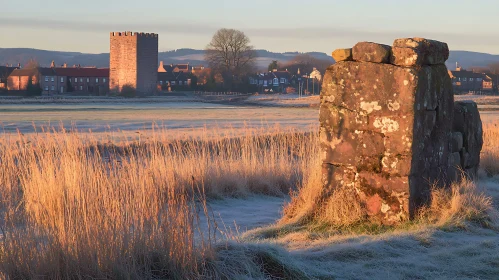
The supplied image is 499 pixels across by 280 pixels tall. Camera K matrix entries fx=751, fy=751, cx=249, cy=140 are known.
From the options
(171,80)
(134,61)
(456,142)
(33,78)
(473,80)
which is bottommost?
(171,80)

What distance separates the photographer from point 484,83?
398 ft

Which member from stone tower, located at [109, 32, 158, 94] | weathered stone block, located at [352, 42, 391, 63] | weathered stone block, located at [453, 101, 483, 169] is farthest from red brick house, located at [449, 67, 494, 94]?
weathered stone block, located at [352, 42, 391, 63]

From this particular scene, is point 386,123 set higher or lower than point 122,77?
higher

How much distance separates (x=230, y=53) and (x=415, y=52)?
99.0 m

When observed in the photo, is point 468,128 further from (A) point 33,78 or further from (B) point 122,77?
(A) point 33,78

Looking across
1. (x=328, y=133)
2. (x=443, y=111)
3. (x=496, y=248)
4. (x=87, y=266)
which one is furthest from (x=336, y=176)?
(x=87, y=266)

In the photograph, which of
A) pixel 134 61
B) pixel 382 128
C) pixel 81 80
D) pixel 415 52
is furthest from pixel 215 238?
pixel 81 80

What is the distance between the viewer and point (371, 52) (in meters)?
8.43

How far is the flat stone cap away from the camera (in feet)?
27.1

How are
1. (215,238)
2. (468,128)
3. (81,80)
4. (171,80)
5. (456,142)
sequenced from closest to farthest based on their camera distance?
(215,238) → (456,142) → (468,128) → (81,80) → (171,80)

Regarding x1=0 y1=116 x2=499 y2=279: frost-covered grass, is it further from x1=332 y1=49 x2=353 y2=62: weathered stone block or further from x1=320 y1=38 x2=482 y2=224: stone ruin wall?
x1=332 y1=49 x2=353 y2=62: weathered stone block

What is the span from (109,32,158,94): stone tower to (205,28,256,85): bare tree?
28.8 feet

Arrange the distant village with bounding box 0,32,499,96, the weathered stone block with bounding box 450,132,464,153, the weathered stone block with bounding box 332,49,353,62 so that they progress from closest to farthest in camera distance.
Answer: the weathered stone block with bounding box 332,49,353,62 → the weathered stone block with bounding box 450,132,464,153 → the distant village with bounding box 0,32,499,96

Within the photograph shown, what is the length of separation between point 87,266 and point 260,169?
263 inches
